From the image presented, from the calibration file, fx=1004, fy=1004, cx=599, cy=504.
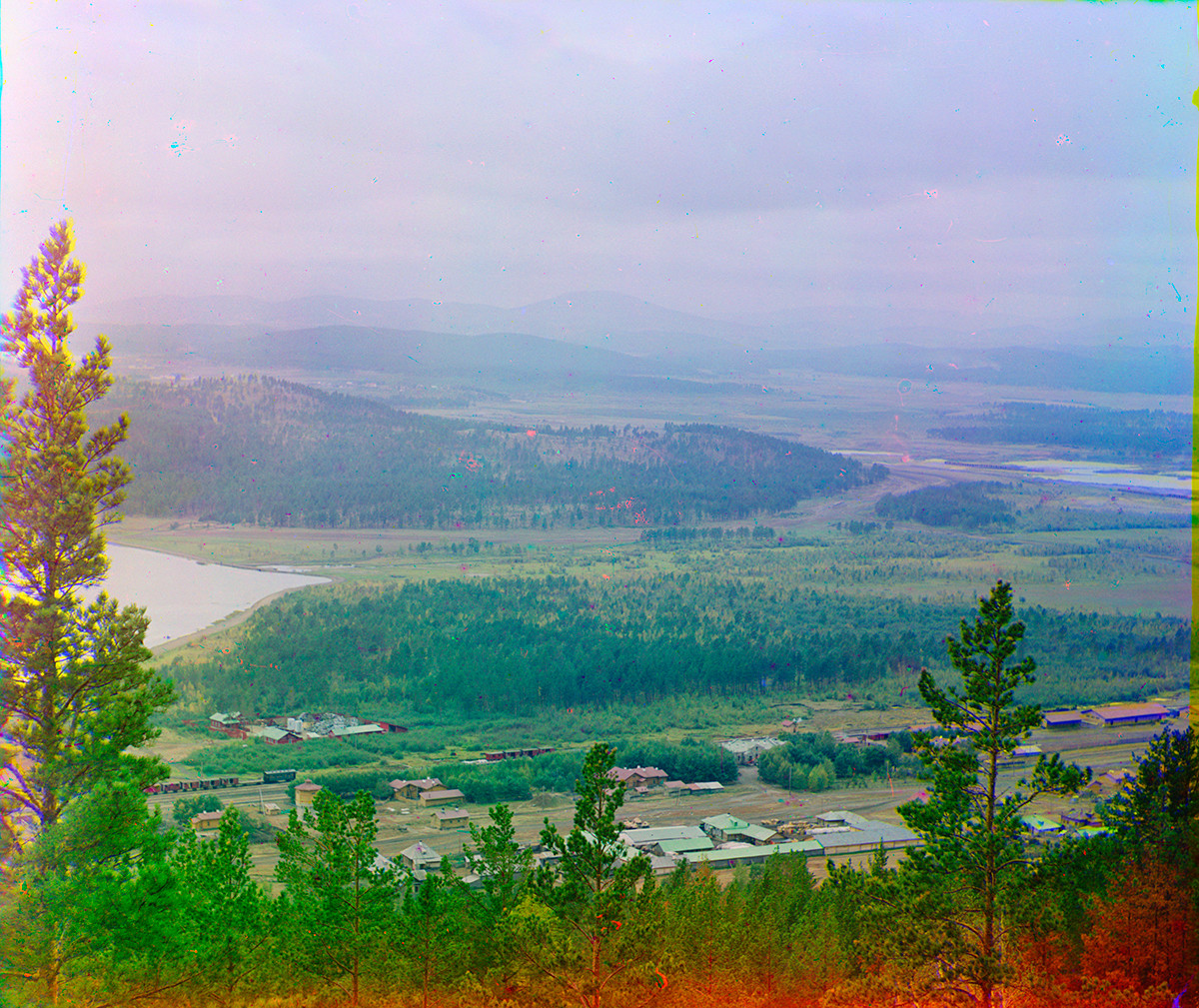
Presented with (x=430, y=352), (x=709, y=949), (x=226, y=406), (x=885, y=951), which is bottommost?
(x=709, y=949)

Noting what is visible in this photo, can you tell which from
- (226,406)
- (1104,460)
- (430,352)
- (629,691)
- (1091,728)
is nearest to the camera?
(1091,728)

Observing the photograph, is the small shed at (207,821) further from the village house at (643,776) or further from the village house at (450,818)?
the village house at (643,776)

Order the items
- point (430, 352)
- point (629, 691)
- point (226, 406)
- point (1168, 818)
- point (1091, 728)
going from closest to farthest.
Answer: point (1168, 818) < point (1091, 728) < point (629, 691) < point (226, 406) < point (430, 352)

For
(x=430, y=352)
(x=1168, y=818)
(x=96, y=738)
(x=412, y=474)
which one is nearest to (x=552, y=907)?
(x=96, y=738)

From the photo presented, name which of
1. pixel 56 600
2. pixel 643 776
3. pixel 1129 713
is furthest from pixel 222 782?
pixel 1129 713

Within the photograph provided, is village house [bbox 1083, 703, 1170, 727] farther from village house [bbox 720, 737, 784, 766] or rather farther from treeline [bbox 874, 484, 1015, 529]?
treeline [bbox 874, 484, 1015, 529]

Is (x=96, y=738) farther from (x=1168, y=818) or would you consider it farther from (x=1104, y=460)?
(x=1104, y=460)

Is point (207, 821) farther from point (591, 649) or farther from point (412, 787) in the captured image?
point (591, 649)

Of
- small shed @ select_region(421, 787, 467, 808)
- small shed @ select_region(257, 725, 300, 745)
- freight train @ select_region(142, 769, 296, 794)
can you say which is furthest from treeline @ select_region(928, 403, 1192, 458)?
freight train @ select_region(142, 769, 296, 794)
